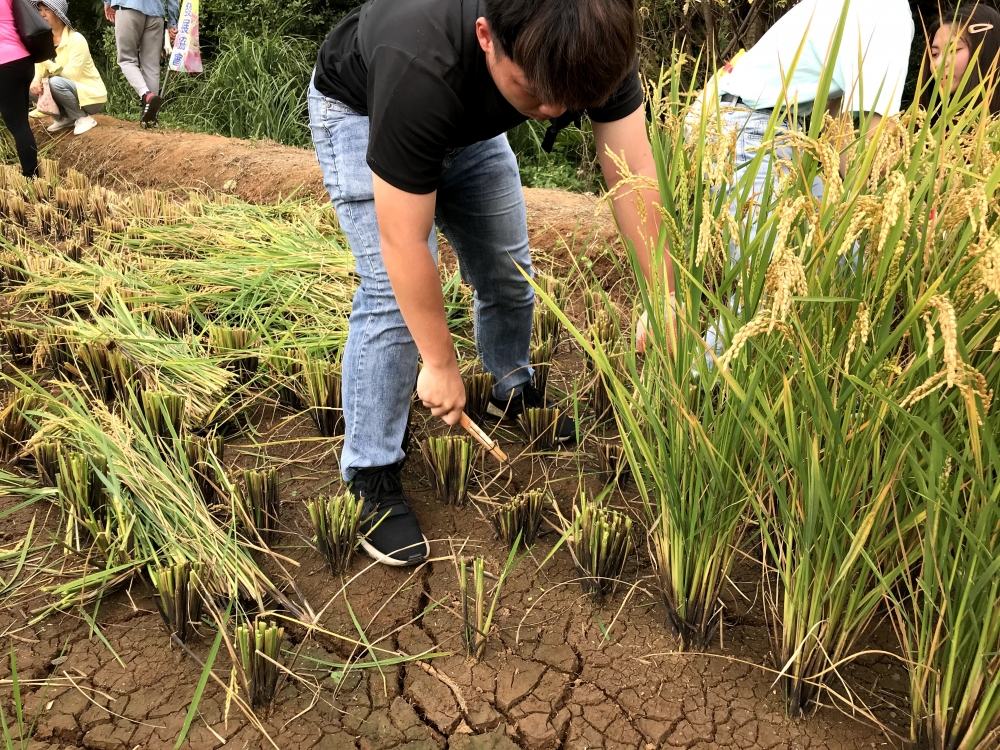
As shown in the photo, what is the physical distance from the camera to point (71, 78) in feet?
22.5

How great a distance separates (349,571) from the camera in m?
1.90

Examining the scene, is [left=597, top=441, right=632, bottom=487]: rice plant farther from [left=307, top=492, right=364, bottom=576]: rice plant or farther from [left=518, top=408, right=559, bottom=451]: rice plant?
[left=307, top=492, right=364, bottom=576]: rice plant

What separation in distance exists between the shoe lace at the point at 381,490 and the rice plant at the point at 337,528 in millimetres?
96

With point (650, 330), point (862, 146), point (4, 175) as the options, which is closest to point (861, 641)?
point (650, 330)

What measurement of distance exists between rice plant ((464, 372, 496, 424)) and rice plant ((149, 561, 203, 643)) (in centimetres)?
99

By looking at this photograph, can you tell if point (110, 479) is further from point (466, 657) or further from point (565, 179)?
point (565, 179)

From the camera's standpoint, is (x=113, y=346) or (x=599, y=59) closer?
(x=599, y=59)

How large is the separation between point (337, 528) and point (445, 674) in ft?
1.39

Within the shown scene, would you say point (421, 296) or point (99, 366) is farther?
point (99, 366)

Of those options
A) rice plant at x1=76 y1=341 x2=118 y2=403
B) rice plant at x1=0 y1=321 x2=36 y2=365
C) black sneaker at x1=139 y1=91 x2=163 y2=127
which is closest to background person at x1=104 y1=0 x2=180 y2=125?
black sneaker at x1=139 y1=91 x2=163 y2=127

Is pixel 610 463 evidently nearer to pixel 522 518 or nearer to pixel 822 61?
pixel 522 518

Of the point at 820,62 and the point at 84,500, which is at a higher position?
the point at 820,62

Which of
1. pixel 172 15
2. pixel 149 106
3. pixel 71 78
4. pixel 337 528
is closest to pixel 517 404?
pixel 337 528

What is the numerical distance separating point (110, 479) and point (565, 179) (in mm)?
4092
